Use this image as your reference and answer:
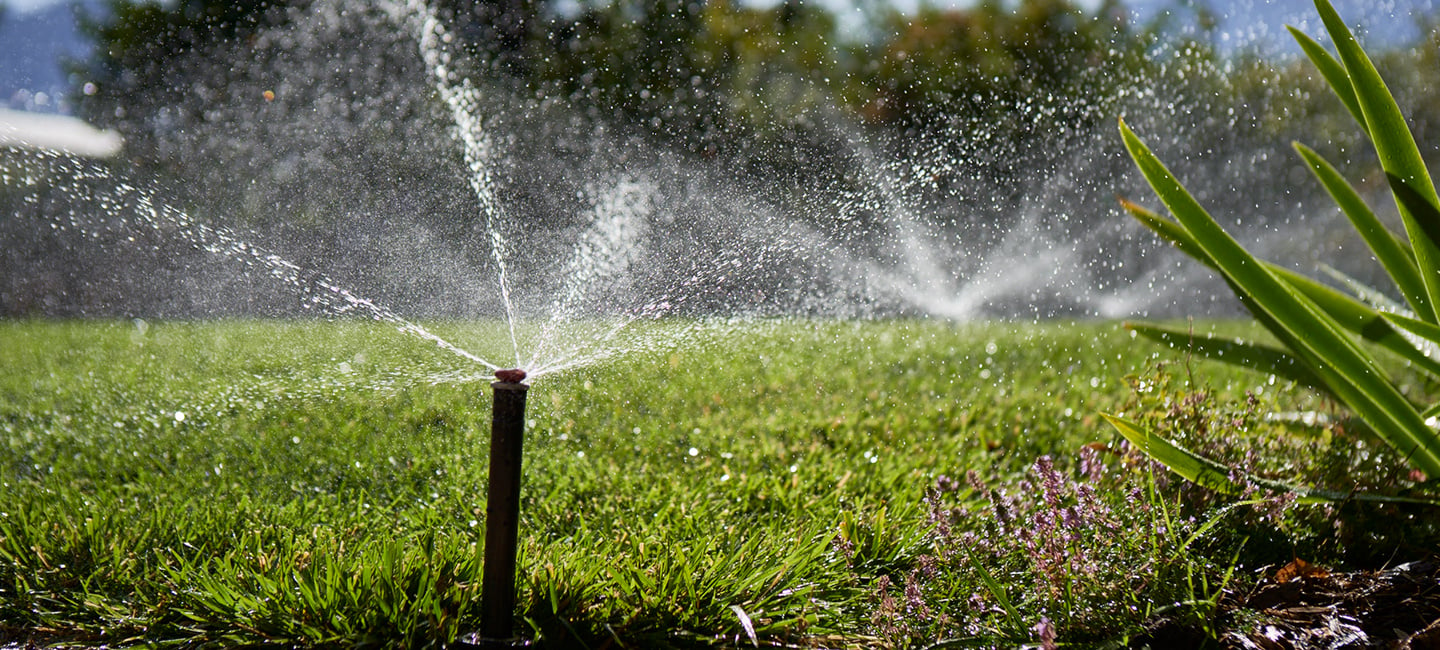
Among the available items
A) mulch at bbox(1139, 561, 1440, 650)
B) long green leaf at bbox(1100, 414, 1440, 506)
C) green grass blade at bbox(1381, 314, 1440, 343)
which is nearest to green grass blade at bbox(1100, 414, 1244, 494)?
long green leaf at bbox(1100, 414, 1440, 506)

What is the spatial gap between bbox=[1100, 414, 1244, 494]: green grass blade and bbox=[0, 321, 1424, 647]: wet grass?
77mm

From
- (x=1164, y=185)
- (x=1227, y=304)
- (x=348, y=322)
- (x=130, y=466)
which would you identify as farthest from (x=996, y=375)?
(x=1227, y=304)

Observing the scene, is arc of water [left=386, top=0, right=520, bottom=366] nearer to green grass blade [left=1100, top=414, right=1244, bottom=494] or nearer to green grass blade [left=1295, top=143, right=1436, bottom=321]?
green grass blade [left=1295, top=143, right=1436, bottom=321]

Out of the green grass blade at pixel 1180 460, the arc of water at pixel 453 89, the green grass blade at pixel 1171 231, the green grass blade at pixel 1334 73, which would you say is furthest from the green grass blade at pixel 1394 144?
the arc of water at pixel 453 89

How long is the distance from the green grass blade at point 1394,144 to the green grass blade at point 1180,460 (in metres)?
0.83

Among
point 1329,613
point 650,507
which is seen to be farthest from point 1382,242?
point 650,507

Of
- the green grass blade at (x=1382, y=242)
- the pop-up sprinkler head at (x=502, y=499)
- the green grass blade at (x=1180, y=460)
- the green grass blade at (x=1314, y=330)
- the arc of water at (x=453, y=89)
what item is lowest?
the pop-up sprinkler head at (x=502, y=499)

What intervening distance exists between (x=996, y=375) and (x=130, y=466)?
12.7 feet

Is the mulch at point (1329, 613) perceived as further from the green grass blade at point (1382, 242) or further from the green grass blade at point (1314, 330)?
the green grass blade at point (1382, 242)

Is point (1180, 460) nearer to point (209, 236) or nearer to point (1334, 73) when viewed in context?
point (1334, 73)

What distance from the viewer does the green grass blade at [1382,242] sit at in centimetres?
250

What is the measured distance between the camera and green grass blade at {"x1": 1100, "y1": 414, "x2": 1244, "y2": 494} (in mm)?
2088

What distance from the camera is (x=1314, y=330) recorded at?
2.28 meters

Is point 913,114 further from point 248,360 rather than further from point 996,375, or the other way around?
point 248,360
